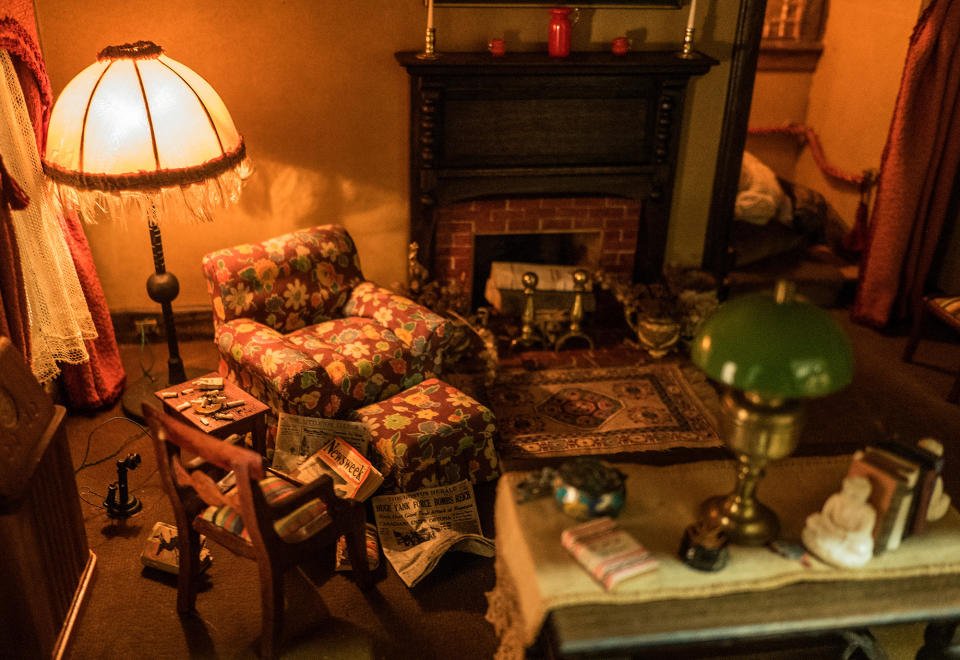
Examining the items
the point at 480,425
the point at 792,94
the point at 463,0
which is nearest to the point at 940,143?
the point at 792,94

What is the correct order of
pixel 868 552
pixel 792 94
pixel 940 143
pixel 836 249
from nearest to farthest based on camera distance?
pixel 868 552 < pixel 940 143 < pixel 836 249 < pixel 792 94

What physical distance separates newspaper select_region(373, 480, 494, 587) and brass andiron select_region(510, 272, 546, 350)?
1.22 m

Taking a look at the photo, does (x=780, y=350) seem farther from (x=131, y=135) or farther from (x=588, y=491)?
(x=131, y=135)

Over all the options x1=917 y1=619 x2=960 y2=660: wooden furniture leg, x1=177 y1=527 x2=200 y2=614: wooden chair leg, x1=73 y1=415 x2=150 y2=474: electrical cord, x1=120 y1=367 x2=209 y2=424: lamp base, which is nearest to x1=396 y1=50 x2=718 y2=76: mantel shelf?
x1=120 y1=367 x2=209 y2=424: lamp base

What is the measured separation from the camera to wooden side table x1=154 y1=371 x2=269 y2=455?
278 cm

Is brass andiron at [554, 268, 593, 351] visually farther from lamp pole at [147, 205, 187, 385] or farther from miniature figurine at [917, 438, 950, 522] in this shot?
miniature figurine at [917, 438, 950, 522]

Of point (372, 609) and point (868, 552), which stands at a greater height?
point (868, 552)

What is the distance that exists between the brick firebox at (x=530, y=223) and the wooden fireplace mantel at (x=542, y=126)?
8 centimetres

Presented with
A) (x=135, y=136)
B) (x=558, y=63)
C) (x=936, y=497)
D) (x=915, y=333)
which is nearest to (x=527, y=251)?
(x=558, y=63)

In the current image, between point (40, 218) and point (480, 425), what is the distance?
181 centimetres

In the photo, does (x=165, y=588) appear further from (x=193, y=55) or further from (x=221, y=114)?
(x=193, y=55)

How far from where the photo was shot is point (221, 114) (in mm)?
3137

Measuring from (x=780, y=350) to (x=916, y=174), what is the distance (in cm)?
301

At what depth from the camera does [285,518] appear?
238 cm
